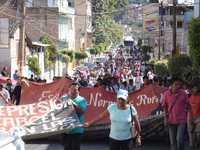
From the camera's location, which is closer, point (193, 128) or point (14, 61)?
point (193, 128)

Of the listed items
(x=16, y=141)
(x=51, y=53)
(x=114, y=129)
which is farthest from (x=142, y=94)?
(x=51, y=53)

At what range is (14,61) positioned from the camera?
44.0 m

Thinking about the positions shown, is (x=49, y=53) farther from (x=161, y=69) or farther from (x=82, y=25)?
(x=82, y=25)

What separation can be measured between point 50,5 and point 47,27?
430 cm

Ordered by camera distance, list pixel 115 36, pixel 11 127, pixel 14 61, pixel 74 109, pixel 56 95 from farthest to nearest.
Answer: pixel 115 36
pixel 14 61
pixel 56 95
pixel 11 127
pixel 74 109

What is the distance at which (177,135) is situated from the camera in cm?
1223

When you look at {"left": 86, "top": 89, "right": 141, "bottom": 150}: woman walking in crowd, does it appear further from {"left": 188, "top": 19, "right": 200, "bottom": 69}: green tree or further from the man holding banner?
{"left": 188, "top": 19, "right": 200, "bottom": 69}: green tree

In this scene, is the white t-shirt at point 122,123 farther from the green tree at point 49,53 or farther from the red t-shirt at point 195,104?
the green tree at point 49,53

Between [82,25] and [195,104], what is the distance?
3492 inches

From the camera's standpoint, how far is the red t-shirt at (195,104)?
42.9ft

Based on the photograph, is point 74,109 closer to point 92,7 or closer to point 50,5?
point 50,5

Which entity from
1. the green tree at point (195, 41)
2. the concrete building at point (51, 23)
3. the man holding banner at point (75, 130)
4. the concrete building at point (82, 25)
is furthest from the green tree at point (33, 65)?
the concrete building at point (82, 25)

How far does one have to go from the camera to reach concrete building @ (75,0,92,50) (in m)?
95.9

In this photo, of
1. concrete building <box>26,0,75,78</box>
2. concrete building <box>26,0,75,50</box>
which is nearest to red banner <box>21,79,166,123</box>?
concrete building <box>26,0,75,78</box>
